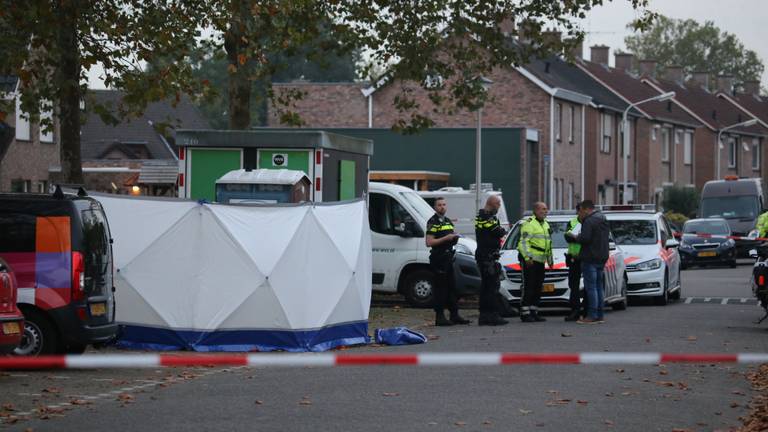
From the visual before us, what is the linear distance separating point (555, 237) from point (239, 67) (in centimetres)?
630

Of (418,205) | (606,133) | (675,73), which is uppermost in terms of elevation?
(675,73)

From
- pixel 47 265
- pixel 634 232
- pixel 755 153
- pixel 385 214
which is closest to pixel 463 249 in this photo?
pixel 385 214

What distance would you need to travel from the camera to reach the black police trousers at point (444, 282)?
1939cm

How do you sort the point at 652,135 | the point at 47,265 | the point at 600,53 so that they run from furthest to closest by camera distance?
the point at 600,53, the point at 652,135, the point at 47,265

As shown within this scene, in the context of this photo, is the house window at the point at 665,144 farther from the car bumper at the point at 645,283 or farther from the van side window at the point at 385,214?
the van side window at the point at 385,214

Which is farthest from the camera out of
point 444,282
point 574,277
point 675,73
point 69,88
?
point 675,73

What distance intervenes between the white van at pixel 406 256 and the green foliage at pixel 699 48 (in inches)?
4115

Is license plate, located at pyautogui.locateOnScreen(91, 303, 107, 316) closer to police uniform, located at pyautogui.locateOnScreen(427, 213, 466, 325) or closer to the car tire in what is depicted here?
police uniform, located at pyautogui.locateOnScreen(427, 213, 466, 325)

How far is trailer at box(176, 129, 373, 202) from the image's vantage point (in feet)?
68.4

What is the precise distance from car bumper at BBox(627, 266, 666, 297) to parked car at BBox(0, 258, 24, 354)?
13.8 m

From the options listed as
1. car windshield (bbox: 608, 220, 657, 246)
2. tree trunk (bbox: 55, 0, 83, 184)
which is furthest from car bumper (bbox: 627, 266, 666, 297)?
tree trunk (bbox: 55, 0, 83, 184)

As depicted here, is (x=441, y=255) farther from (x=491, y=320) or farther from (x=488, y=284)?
(x=491, y=320)

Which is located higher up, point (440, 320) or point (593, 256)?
point (593, 256)

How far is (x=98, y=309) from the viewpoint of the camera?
46.3ft
